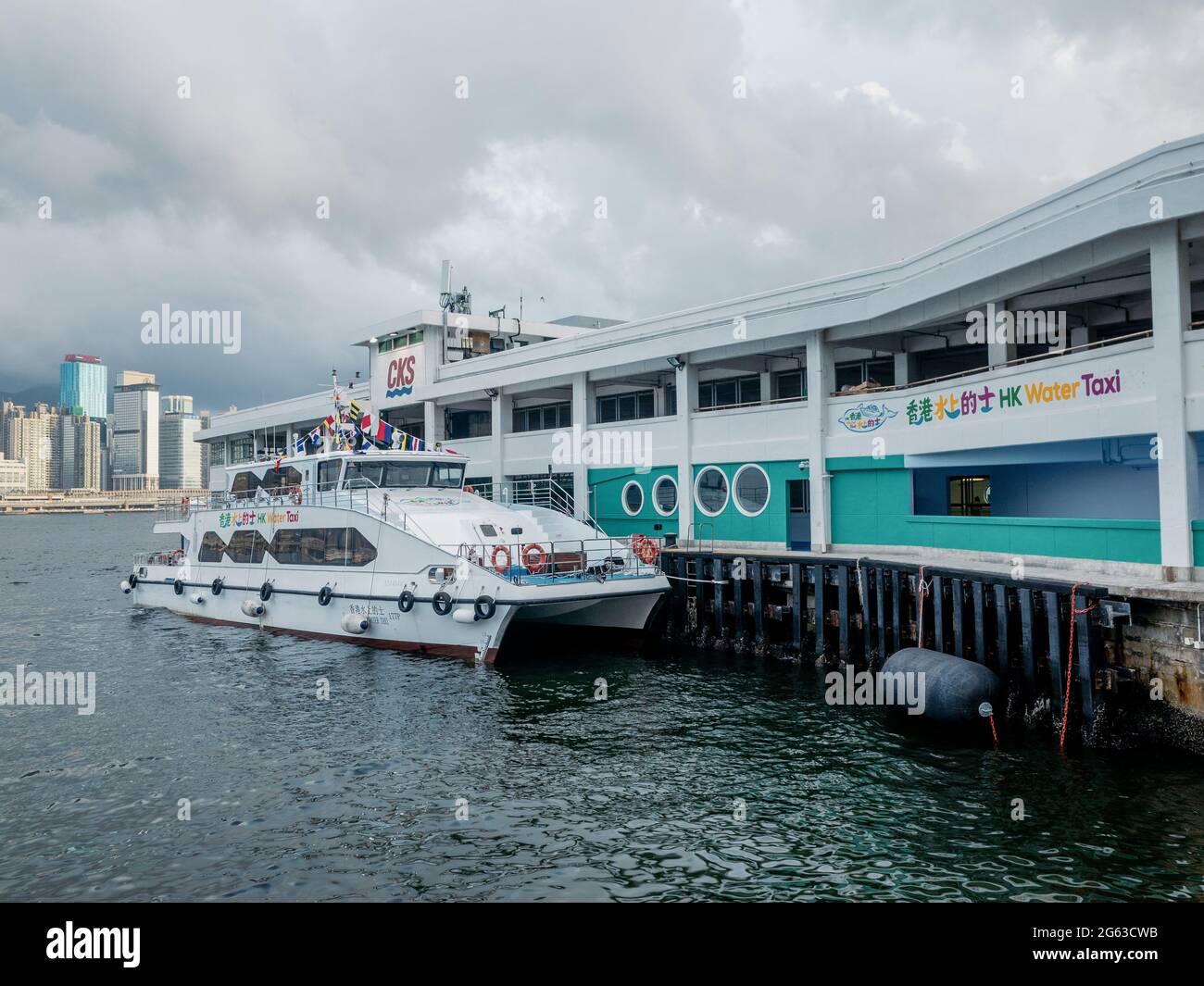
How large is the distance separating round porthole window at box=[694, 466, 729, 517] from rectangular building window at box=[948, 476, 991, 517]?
6199mm

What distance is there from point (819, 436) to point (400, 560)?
11.2 m

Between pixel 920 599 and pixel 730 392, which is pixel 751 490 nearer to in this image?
pixel 730 392

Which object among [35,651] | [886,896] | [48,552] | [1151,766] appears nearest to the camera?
[886,896]

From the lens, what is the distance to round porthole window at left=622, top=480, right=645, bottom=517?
27500mm

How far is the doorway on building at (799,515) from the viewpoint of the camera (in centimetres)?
2380

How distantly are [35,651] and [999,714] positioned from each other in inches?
892

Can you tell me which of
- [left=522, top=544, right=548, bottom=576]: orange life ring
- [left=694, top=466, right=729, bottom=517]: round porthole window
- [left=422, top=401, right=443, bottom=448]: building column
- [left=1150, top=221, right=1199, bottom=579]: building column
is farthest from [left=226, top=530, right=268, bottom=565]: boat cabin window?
[left=1150, top=221, right=1199, bottom=579]: building column

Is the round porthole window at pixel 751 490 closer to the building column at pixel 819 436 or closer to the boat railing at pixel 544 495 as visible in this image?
the building column at pixel 819 436

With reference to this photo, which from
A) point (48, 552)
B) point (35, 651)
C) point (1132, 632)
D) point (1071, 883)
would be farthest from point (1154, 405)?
point (48, 552)

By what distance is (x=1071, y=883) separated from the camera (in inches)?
330

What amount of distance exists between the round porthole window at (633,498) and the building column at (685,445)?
1.76 meters

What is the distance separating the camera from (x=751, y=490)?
79.9 ft

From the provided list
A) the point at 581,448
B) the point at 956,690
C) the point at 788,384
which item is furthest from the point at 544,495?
the point at 956,690
